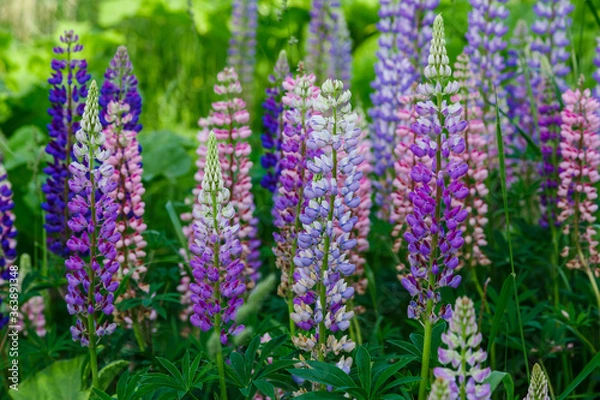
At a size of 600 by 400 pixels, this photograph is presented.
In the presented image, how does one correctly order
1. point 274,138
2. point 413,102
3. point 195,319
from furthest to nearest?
1. point 274,138
2. point 413,102
3. point 195,319

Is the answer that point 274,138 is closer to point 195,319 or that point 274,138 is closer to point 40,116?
point 195,319

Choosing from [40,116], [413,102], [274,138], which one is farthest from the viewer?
[40,116]

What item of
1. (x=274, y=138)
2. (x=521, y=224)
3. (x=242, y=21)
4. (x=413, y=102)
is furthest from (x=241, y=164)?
(x=242, y=21)

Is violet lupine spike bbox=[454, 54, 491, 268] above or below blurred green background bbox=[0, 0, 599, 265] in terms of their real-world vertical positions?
below

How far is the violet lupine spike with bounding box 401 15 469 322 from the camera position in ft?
7.07

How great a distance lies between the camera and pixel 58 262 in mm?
3434

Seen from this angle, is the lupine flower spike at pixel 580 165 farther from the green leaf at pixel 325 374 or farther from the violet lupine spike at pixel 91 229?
the violet lupine spike at pixel 91 229

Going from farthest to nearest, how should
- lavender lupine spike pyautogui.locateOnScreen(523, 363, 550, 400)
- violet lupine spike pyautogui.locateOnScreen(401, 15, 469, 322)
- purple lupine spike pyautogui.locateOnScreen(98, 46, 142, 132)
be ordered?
1. purple lupine spike pyautogui.locateOnScreen(98, 46, 142, 132)
2. violet lupine spike pyautogui.locateOnScreen(401, 15, 469, 322)
3. lavender lupine spike pyautogui.locateOnScreen(523, 363, 550, 400)

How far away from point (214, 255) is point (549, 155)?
1863 mm

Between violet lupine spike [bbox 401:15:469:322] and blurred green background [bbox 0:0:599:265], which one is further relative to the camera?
blurred green background [bbox 0:0:599:265]

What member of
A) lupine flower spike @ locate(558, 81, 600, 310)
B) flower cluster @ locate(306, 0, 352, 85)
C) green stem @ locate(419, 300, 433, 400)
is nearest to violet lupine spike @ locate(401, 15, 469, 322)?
green stem @ locate(419, 300, 433, 400)

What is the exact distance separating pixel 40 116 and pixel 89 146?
406cm

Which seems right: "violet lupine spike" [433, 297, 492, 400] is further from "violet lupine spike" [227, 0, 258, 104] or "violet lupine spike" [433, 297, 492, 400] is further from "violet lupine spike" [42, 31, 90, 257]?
"violet lupine spike" [227, 0, 258, 104]

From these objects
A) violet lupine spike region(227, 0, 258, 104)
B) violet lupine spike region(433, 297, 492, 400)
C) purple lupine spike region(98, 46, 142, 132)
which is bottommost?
violet lupine spike region(433, 297, 492, 400)
